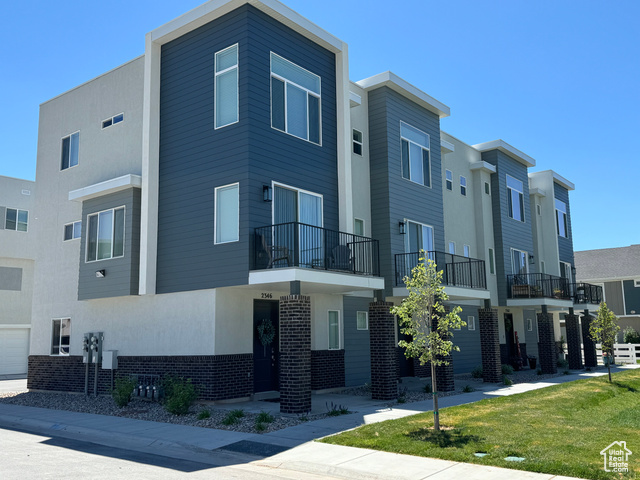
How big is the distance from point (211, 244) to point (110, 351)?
5433mm

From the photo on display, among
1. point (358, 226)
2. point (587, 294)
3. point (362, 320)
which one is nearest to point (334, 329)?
point (362, 320)

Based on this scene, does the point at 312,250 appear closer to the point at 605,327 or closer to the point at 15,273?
the point at 605,327

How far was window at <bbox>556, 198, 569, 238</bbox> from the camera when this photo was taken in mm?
34344

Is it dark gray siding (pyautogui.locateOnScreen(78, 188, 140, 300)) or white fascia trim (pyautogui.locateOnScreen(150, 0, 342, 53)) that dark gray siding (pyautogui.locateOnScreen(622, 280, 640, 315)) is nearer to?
white fascia trim (pyautogui.locateOnScreen(150, 0, 342, 53))

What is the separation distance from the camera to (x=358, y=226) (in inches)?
784

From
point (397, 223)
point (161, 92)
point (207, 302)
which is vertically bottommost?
point (207, 302)

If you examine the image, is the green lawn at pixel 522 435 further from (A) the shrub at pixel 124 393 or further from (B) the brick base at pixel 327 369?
(A) the shrub at pixel 124 393

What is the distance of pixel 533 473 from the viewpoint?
8.39m

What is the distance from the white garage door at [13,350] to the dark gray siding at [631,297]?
4352 centimetres

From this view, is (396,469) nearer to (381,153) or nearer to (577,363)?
(381,153)

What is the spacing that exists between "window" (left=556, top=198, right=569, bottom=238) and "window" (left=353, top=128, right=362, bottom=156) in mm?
18416

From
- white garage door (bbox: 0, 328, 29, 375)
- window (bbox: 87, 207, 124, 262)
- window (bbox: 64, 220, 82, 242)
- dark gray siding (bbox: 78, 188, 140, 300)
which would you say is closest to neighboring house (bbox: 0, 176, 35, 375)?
white garage door (bbox: 0, 328, 29, 375)

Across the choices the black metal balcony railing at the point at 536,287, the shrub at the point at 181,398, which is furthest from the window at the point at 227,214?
the black metal balcony railing at the point at 536,287

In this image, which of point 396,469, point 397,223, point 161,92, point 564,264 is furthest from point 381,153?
point 564,264
